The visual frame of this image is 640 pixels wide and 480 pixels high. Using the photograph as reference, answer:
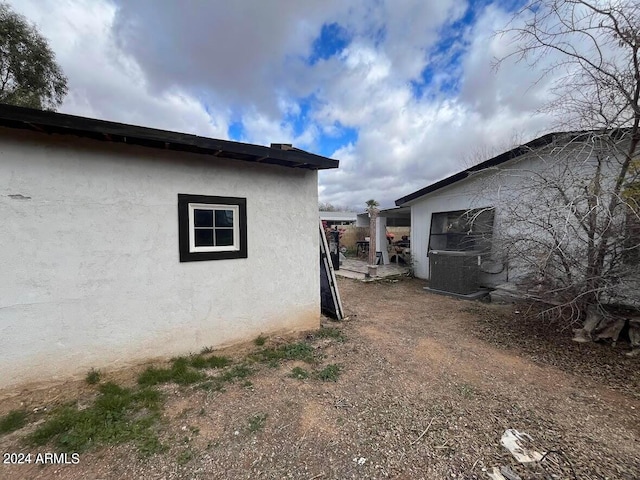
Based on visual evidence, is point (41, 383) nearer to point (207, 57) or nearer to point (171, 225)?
point (171, 225)

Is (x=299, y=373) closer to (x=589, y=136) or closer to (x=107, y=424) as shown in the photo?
(x=107, y=424)

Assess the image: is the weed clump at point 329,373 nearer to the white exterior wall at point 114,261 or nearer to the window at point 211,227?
the white exterior wall at point 114,261

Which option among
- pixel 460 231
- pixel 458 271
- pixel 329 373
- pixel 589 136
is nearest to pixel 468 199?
pixel 460 231

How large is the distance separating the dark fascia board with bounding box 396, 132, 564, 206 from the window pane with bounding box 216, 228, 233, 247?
16.9ft

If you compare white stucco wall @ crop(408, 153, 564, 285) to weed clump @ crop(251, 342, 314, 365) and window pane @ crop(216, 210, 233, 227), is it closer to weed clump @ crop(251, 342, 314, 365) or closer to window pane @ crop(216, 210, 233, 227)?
weed clump @ crop(251, 342, 314, 365)

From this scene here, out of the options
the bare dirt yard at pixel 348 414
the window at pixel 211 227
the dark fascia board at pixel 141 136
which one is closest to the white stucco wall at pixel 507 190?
the bare dirt yard at pixel 348 414

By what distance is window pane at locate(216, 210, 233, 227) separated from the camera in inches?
144

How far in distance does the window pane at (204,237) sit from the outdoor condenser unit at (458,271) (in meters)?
5.93

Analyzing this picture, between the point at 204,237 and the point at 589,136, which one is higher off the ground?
the point at 589,136

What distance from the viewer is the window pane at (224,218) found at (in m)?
3.65

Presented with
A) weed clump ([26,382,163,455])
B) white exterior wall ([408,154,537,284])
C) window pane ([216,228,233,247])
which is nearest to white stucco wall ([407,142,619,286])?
white exterior wall ([408,154,537,284])

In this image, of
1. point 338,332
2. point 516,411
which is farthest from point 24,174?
point 516,411

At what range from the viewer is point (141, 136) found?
9.12 feet

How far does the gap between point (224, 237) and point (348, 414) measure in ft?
8.61
